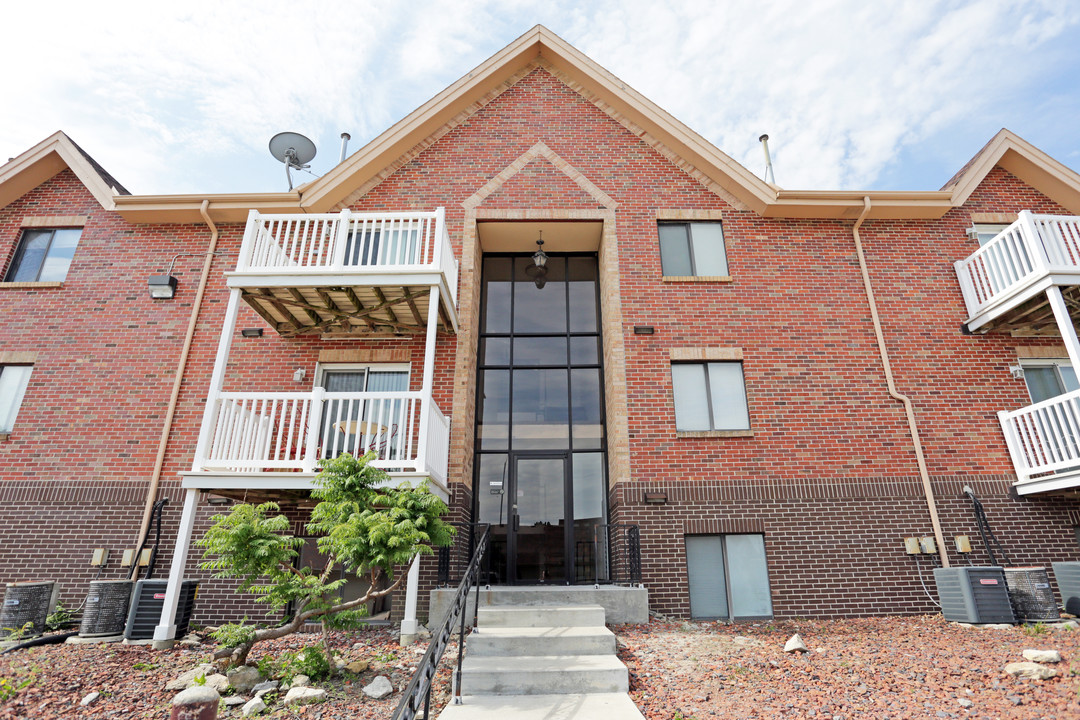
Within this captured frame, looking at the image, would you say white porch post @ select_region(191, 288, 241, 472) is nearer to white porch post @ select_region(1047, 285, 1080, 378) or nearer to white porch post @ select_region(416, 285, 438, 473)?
white porch post @ select_region(416, 285, 438, 473)

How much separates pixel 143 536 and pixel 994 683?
37.7 feet

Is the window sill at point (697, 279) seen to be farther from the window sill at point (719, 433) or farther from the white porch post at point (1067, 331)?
the white porch post at point (1067, 331)

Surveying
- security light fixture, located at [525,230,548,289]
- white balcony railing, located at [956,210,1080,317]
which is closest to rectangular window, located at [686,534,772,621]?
security light fixture, located at [525,230,548,289]

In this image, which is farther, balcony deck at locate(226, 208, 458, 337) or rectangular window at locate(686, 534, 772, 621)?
rectangular window at locate(686, 534, 772, 621)

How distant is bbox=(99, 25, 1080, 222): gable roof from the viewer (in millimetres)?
11320

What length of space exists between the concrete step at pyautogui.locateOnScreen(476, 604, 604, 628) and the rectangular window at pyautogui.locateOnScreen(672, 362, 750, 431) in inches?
152

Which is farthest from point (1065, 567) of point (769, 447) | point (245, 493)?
point (245, 493)

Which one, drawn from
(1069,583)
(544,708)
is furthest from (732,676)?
(1069,583)

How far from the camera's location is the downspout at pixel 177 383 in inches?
376

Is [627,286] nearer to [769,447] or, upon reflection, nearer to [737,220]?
[737,220]

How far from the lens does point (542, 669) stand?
20.0 feet

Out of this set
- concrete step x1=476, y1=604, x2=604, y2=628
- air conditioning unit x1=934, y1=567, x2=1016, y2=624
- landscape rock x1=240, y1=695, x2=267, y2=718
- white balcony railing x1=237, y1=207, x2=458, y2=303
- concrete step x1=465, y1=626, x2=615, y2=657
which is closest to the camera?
landscape rock x1=240, y1=695, x2=267, y2=718

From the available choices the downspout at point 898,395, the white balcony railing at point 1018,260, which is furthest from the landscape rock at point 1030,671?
the white balcony railing at point 1018,260

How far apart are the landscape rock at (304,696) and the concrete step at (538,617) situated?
2.16 m
